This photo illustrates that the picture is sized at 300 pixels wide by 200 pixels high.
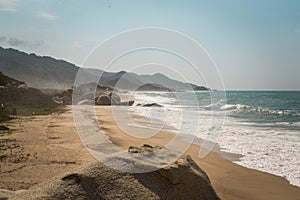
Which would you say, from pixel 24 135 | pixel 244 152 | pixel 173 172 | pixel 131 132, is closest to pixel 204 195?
pixel 173 172

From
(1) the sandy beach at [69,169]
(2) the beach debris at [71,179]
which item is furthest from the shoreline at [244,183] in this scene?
(2) the beach debris at [71,179]

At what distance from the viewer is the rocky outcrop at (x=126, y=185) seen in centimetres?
477

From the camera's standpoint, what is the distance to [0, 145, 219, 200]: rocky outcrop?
4.77 m

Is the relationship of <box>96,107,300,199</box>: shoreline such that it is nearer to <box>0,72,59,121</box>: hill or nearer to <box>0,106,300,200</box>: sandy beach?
<box>0,106,300,200</box>: sandy beach

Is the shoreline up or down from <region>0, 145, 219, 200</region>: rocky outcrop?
down

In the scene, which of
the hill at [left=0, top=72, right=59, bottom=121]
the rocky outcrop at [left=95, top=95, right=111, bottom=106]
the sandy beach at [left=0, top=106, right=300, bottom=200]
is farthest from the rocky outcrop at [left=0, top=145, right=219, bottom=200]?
the rocky outcrop at [left=95, top=95, right=111, bottom=106]

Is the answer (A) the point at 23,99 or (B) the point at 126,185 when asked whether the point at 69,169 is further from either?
(A) the point at 23,99

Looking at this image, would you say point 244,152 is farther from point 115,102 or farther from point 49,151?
point 115,102

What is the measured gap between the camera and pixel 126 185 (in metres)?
5.12

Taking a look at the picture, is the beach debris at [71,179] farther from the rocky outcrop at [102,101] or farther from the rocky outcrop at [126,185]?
the rocky outcrop at [102,101]

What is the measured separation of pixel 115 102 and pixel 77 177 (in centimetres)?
4977

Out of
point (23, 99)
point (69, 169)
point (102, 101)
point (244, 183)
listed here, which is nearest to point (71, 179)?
point (69, 169)

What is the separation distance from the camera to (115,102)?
54531 mm

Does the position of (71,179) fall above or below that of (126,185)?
above
